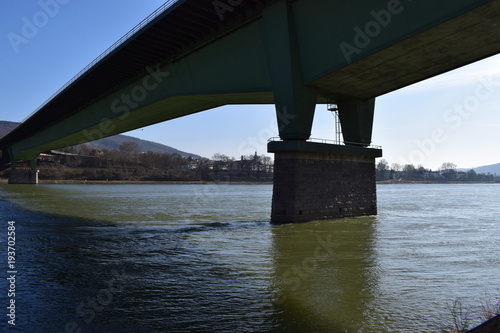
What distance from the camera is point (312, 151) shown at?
23469 millimetres

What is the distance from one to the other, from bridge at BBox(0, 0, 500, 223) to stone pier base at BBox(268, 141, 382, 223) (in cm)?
7

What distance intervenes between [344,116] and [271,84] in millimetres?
7869

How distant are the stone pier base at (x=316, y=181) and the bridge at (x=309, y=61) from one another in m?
0.07

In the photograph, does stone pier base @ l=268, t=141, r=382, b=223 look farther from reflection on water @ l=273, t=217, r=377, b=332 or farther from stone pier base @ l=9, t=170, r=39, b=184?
stone pier base @ l=9, t=170, r=39, b=184

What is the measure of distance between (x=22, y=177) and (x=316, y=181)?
98739mm

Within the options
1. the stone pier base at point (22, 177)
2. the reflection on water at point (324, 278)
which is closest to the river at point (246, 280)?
the reflection on water at point (324, 278)

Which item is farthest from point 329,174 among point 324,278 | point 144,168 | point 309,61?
point 144,168

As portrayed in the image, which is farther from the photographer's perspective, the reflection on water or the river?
the reflection on water

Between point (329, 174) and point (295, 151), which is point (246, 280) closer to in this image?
point (295, 151)

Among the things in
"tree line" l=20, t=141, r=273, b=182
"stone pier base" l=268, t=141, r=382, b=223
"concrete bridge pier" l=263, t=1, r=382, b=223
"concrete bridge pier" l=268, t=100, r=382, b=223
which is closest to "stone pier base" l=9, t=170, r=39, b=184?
"tree line" l=20, t=141, r=273, b=182

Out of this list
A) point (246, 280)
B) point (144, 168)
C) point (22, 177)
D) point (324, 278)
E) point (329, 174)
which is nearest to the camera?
point (246, 280)

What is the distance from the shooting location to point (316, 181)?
23.8m

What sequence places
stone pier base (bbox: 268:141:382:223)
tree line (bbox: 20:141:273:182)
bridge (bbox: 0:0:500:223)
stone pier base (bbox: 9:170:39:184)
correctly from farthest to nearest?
tree line (bbox: 20:141:273:182), stone pier base (bbox: 9:170:39:184), stone pier base (bbox: 268:141:382:223), bridge (bbox: 0:0:500:223)

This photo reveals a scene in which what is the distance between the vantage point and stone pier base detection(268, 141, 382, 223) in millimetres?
22656
